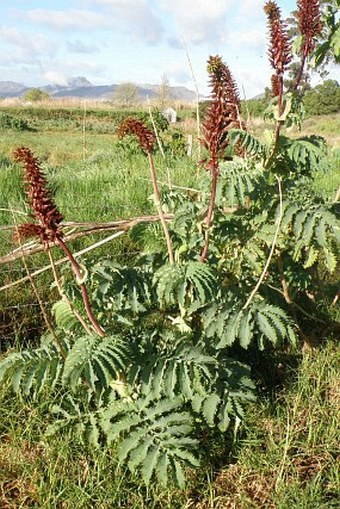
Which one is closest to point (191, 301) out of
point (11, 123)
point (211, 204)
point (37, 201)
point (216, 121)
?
point (211, 204)

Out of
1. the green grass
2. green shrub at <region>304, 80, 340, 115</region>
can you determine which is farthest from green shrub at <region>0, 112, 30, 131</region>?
the green grass

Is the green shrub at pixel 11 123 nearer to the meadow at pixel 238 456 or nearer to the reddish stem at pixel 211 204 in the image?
the meadow at pixel 238 456

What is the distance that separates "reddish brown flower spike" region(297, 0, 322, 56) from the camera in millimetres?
2654

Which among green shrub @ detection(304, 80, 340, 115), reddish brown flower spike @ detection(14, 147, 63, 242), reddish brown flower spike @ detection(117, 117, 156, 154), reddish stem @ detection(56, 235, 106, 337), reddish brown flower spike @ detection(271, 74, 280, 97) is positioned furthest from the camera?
green shrub @ detection(304, 80, 340, 115)

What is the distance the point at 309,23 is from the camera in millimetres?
2682

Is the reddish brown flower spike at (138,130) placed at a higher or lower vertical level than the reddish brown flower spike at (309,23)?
lower

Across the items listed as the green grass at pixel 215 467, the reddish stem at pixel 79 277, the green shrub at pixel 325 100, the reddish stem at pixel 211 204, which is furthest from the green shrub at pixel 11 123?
the reddish stem at pixel 79 277

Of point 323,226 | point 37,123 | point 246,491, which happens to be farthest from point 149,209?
point 37,123

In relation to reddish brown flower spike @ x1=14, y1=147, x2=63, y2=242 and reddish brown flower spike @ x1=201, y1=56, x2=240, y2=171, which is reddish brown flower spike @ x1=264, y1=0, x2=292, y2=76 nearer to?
reddish brown flower spike @ x1=201, y1=56, x2=240, y2=171

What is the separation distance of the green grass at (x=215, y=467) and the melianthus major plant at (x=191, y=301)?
0.11 m

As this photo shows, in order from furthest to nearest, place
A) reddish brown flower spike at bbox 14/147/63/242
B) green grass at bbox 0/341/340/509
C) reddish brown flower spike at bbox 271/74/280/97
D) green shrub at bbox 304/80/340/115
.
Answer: green shrub at bbox 304/80/340/115 → reddish brown flower spike at bbox 271/74/280/97 → green grass at bbox 0/341/340/509 → reddish brown flower spike at bbox 14/147/63/242

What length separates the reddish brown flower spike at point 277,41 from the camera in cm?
245

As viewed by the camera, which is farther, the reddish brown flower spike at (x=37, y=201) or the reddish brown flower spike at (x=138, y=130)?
the reddish brown flower spike at (x=138, y=130)

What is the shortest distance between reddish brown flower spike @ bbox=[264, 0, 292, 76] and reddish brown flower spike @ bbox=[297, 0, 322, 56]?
219 millimetres
